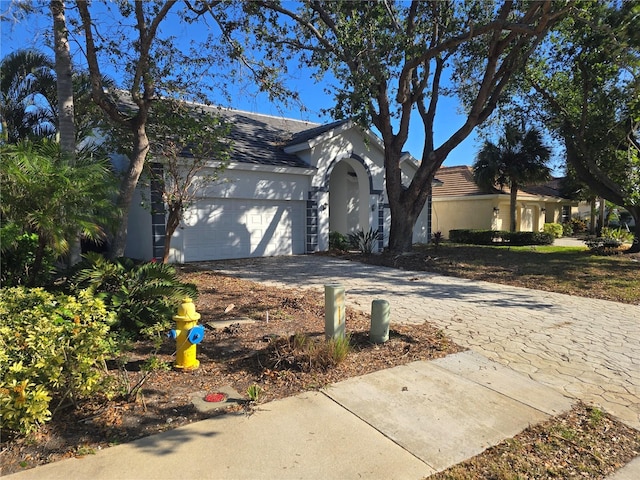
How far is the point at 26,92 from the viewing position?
43.9 ft

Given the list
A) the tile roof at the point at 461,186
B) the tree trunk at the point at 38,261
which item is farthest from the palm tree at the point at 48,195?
the tile roof at the point at 461,186

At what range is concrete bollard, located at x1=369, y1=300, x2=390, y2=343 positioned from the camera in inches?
208

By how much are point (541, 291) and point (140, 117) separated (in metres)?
9.55

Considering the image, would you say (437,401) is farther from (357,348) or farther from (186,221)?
(186,221)

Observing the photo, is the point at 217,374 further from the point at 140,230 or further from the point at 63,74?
the point at 140,230

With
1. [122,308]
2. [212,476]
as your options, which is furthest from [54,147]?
[212,476]

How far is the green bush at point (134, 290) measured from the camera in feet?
17.0

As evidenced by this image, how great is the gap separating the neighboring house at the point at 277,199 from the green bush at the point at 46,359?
889cm

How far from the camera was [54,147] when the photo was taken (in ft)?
20.1

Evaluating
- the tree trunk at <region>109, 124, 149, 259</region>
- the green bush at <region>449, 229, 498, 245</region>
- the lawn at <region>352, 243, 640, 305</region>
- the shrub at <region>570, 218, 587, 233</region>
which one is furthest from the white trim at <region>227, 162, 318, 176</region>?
the shrub at <region>570, 218, 587, 233</region>

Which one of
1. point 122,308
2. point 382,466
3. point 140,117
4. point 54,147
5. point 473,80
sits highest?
point 473,80

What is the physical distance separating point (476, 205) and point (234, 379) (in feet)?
88.3

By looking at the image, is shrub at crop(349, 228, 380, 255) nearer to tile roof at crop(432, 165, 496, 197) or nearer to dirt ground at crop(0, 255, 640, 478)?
dirt ground at crop(0, 255, 640, 478)

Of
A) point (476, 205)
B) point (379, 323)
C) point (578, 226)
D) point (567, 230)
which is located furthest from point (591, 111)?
point (578, 226)
